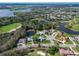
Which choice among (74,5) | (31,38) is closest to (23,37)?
(31,38)

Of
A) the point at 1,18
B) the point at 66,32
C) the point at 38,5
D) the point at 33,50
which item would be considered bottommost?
the point at 33,50

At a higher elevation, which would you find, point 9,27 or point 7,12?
point 7,12

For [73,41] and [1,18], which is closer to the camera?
[73,41]

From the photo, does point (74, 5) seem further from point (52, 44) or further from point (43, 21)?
point (52, 44)

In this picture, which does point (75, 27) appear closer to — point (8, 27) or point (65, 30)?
point (65, 30)

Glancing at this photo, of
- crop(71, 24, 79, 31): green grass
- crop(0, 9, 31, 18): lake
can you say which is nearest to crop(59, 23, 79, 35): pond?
crop(71, 24, 79, 31): green grass

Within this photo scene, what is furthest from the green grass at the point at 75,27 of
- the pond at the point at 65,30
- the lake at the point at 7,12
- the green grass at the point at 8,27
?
the green grass at the point at 8,27

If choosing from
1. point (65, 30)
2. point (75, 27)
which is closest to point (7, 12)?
point (65, 30)

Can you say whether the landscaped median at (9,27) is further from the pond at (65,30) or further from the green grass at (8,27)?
the pond at (65,30)

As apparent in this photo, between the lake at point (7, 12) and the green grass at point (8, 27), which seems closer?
→ the green grass at point (8, 27)

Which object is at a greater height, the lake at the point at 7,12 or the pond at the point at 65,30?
the lake at the point at 7,12

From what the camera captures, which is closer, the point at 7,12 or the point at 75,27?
the point at 75,27
